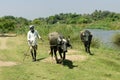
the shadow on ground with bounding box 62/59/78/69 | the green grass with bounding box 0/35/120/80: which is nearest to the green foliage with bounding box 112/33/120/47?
the green grass with bounding box 0/35/120/80

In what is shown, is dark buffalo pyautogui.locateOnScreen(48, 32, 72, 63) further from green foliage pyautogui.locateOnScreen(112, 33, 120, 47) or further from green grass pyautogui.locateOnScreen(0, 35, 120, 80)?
green foliage pyautogui.locateOnScreen(112, 33, 120, 47)

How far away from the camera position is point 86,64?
17750mm

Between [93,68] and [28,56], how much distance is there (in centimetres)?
507

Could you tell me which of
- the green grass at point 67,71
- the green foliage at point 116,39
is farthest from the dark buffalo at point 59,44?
the green foliage at point 116,39

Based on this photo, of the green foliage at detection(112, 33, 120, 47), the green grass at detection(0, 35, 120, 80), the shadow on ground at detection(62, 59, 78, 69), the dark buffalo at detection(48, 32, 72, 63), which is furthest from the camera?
the green foliage at detection(112, 33, 120, 47)

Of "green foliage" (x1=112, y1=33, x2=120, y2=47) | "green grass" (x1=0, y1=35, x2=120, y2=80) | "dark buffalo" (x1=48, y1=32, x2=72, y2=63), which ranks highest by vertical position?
"dark buffalo" (x1=48, y1=32, x2=72, y2=63)

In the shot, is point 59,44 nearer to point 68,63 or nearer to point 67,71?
point 68,63

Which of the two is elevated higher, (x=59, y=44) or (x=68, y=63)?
(x=59, y=44)

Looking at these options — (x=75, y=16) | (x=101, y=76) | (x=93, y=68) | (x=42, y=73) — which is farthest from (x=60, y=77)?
(x=75, y=16)

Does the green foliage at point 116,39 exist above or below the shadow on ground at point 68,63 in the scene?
below

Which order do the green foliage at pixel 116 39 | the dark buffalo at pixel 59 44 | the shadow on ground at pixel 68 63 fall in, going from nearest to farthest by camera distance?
the dark buffalo at pixel 59 44, the shadow on ground at pixel 68 63, the green foliage at pixel 116 39

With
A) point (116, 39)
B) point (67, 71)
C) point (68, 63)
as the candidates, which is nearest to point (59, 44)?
point (68, 63)

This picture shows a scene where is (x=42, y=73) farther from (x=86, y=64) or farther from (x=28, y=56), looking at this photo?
(x=28, y=56)

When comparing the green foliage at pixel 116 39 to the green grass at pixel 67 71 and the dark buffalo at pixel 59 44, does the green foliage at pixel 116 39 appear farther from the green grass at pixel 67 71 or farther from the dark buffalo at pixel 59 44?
the dark buffalo at pixel 59 44
